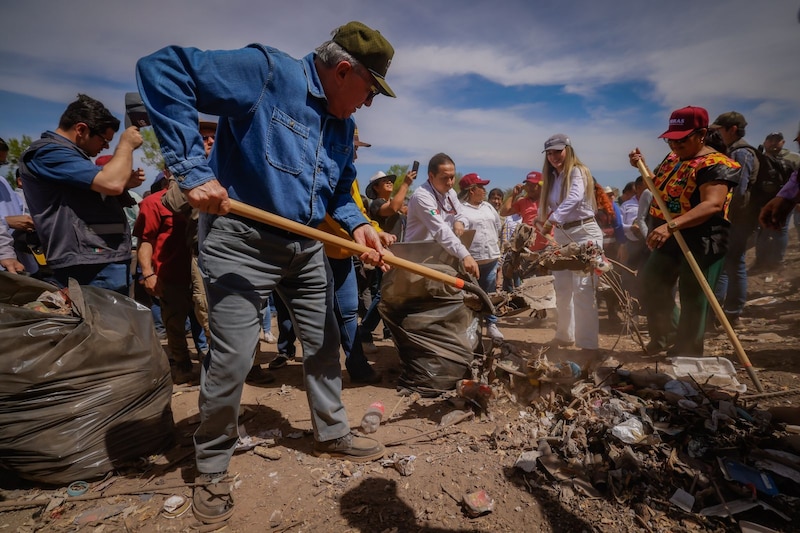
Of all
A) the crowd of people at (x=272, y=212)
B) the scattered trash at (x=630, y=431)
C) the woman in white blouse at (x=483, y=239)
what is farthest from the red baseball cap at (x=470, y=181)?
the scattered trash at (x=630, y=431)

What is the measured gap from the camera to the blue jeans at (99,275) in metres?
2.41

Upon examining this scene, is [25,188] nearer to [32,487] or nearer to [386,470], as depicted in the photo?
[32,487]

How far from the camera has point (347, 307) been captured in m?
3.20

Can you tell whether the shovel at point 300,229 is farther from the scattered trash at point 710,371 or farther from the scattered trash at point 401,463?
the scattered trash at point 710,371

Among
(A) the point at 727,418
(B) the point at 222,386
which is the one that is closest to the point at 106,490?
(B) the point at 222,386

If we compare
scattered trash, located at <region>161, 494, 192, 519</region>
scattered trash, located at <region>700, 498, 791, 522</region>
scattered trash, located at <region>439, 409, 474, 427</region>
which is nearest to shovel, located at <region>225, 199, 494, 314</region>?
scattered trash, located at <region>439, 409, 474, 427</region>

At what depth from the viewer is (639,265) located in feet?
19.8

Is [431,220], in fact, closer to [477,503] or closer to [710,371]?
[477,503]

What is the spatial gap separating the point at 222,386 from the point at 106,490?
1.00 metres

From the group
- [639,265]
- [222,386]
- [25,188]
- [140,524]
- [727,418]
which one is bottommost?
[140,524]

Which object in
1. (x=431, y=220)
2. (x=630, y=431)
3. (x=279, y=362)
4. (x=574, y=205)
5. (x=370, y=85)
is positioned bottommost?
(x=630, y=431)

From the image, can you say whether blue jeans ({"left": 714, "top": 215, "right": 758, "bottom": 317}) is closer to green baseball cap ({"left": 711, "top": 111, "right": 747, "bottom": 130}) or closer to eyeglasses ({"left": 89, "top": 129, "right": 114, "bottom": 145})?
green baseball cap ({"left": 711, "top": 111, "right": 747, "bottom": 130})

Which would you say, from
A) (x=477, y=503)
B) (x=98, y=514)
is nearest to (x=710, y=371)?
(x=477, y=503)

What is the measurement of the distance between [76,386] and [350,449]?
1.46m
